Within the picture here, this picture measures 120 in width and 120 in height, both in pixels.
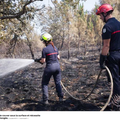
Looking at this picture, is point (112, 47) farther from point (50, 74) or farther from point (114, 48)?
point (50, 74)

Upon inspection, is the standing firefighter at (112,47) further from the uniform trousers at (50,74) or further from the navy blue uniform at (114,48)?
the uniform trousers at (50,74)

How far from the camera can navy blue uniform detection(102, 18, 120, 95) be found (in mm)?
3104

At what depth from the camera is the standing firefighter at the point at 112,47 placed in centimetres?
312

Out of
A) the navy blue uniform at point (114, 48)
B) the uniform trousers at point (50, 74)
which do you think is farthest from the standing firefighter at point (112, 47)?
the uniform trousers at point (50, 74)

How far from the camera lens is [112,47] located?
3.24 metres

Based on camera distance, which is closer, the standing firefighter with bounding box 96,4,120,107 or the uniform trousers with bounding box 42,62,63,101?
the standing firefighter with bounding box 96,4,120,107

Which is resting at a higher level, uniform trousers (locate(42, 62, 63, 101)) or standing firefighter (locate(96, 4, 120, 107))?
standing firefighter (locate(96, 4, 120, 107))

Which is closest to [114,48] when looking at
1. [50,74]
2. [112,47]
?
[112,47]

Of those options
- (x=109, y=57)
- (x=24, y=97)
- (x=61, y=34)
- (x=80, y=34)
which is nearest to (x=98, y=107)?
(x=109, y=57)

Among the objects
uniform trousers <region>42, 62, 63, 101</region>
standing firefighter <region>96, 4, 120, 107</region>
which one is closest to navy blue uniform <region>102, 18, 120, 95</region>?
standing firefighter <region>96, 4, 120, 107</region>

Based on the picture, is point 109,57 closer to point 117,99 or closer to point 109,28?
point 109,28

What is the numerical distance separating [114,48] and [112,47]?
47 mm

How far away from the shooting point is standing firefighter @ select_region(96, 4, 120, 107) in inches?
123

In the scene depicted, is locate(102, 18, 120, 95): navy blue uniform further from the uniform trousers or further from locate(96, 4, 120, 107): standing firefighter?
the uniform trousers
